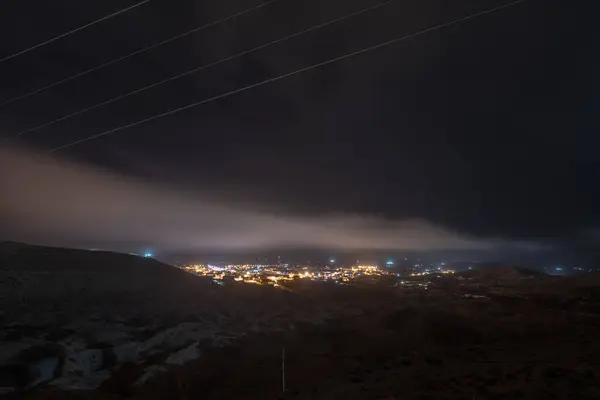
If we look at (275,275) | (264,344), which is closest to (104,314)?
(264,344)

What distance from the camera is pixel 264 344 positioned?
89.5 ft

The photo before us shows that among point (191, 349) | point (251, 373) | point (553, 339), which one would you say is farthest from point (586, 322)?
point (191, 349)

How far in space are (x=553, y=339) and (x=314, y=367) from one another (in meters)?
18.2

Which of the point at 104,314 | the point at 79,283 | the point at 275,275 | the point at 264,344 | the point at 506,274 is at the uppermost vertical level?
the point at 79,283

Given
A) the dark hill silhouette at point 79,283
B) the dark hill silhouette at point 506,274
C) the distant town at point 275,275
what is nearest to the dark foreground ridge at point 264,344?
the dark hill silhouette at point 79,283

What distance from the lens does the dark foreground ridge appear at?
1756 centimetres

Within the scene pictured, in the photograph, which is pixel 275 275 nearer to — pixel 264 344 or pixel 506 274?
pixel 506 274

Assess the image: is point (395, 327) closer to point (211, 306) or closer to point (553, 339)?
point (553, 339)

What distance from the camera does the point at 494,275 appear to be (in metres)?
115

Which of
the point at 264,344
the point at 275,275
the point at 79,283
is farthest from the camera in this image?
the point at 275,275

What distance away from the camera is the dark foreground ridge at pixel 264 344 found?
1756cm

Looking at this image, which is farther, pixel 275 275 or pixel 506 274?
pixel 506 274

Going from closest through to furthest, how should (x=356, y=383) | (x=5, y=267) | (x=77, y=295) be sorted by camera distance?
1. (x=356, y=383)
2. (x=77, y=295)
3. (x=5, y=267)

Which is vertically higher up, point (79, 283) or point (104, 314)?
point (79, 283)
